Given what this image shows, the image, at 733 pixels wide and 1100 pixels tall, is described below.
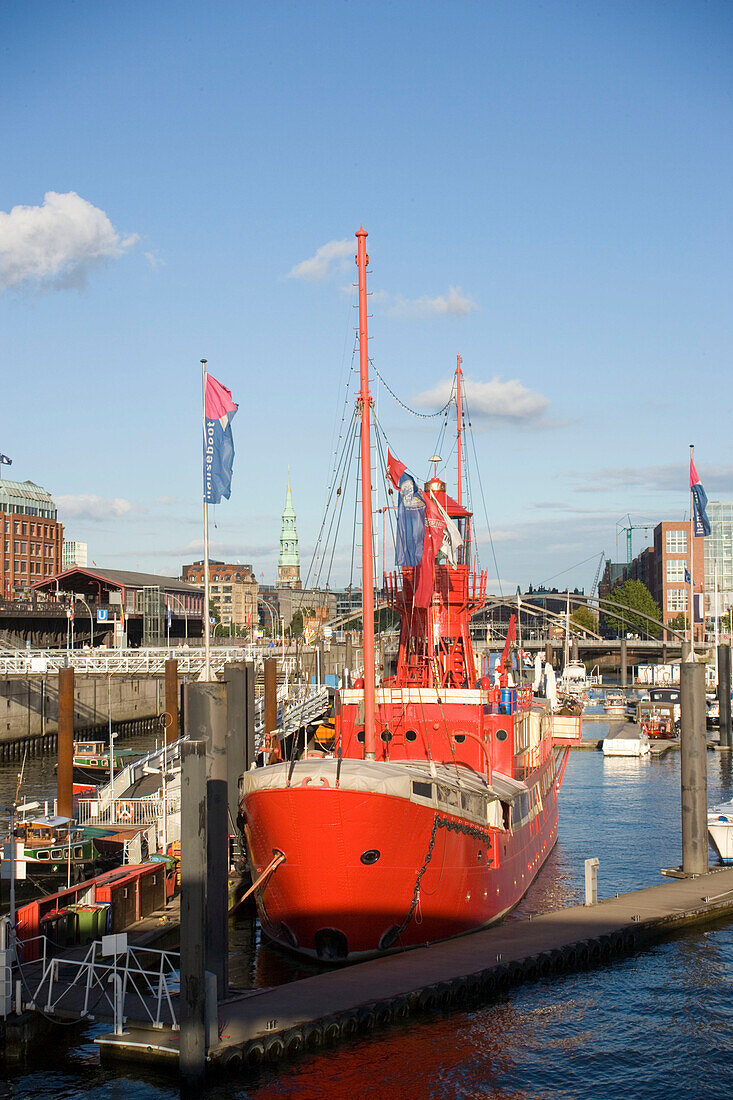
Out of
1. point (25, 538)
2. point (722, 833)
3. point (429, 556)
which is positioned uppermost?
point (25, 538)

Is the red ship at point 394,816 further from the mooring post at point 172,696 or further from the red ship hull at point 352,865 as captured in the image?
the mooring post at point 172,696

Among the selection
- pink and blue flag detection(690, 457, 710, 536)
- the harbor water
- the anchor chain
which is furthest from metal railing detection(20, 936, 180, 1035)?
pink and blue flag detection(690, 457, 710, 536)

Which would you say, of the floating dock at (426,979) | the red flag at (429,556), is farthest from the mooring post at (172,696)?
the floating dock at (426,979)

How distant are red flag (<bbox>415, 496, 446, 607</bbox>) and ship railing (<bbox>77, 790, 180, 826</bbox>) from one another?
14.0 meters

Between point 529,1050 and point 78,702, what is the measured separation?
71545 mm

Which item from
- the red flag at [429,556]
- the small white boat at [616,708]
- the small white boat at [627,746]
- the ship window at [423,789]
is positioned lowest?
the small white boat at [627,746]

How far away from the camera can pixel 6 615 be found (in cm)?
10781

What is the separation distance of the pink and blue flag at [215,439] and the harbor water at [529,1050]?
509 inches

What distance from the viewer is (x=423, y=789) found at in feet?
92.9

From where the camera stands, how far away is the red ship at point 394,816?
27406 mm

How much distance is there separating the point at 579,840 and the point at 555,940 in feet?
73.0

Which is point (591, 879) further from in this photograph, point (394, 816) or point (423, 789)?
point (394, 816)

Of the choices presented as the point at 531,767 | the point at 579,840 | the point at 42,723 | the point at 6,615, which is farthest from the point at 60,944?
the point at 6,615

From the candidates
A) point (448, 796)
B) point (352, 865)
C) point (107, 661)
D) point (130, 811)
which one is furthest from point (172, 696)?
point (352, 865)
